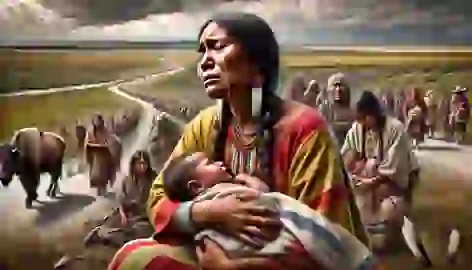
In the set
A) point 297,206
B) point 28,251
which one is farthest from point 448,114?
point 28,251

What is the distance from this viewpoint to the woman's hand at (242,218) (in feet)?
7.31

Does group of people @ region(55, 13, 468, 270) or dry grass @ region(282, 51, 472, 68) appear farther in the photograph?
dry grass @ region(282, 51, 472, 68)

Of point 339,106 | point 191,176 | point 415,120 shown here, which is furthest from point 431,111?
point 191,176

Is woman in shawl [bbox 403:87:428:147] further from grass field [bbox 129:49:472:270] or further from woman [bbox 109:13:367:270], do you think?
woman [bbox 109:13:367:270]

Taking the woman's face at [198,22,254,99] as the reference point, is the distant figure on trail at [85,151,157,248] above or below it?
below

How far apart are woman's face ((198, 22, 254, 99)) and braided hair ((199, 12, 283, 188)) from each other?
0.08 ft

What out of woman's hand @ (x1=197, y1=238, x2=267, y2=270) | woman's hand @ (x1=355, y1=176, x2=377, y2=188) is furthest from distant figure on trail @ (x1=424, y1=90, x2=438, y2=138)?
woman's hand @ (x1=197, y1=238, x2=267, y2=270)

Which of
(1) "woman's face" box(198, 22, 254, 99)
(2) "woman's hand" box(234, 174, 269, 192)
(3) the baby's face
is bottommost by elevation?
(2) "woman's hand" box(234, 174, 269, 192)

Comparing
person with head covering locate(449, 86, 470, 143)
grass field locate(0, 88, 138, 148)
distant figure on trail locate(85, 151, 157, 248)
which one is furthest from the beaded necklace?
person with head covering locate(449, 86, 470, 143)

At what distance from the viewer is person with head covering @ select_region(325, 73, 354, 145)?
2309mm

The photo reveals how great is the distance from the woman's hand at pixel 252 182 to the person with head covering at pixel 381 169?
28 centimetres

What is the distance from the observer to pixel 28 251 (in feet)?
7.73

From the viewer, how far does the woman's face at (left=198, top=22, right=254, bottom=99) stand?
7.56 feet

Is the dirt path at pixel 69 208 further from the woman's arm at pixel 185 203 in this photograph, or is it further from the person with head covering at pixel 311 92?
the person with head covering at pixel 311 92
